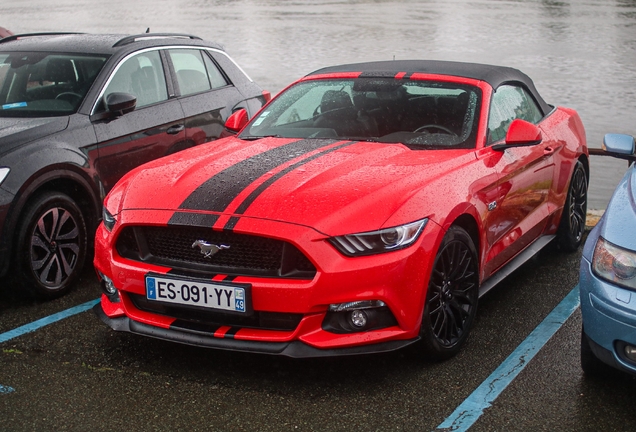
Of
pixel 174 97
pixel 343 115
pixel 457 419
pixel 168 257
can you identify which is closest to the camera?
pixel 457 419

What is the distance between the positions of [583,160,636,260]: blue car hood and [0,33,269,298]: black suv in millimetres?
3279

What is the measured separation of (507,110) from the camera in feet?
18.5

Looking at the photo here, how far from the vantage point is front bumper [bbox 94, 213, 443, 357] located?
3898 mm

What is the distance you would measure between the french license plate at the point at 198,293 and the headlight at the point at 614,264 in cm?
156

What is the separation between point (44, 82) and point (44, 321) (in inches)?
77.8

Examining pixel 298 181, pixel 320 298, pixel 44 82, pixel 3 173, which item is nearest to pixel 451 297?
pixel 320 298

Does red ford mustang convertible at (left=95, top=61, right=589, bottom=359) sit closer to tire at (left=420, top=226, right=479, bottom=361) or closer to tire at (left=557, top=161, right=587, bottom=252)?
tire at (left=420, top=226, right=479, bottom=361)

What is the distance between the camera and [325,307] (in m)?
3.96

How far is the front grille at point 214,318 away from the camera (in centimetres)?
402

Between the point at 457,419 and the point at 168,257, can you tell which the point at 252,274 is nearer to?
the point at 168,257

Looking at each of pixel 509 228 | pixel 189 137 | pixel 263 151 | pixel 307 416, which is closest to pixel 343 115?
pixel 263 151

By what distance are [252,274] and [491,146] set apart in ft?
→ 6.01

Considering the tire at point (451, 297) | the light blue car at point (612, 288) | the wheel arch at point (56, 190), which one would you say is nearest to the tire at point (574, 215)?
the tire at point (451, 297)

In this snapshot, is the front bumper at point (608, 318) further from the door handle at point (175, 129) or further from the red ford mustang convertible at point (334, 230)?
the door handle at point (175, 129)
